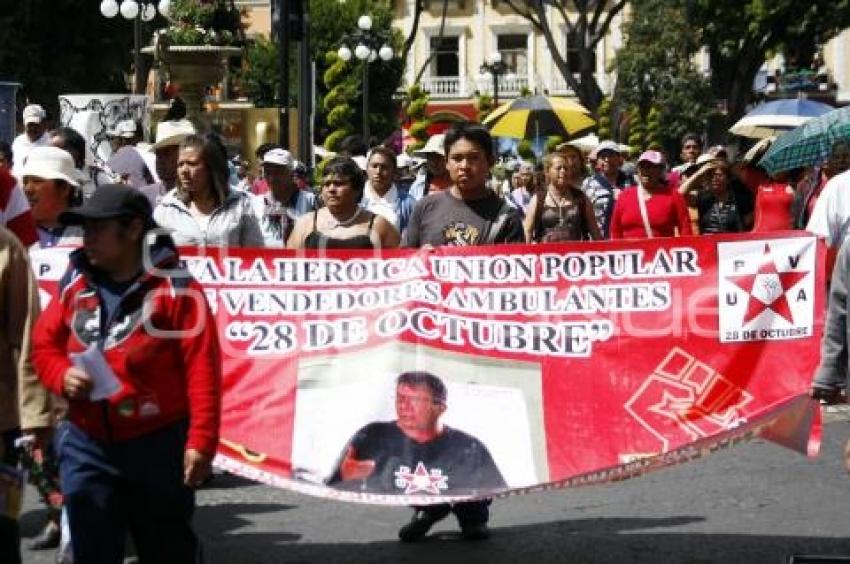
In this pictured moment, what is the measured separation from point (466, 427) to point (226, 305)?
1112 millimetres

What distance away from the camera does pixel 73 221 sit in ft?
18.4

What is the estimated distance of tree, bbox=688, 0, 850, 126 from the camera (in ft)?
133

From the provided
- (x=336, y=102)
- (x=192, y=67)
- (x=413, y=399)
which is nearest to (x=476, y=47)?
(x=336, y=102)

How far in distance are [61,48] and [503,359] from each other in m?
37.7

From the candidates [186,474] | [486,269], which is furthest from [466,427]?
[186,474]

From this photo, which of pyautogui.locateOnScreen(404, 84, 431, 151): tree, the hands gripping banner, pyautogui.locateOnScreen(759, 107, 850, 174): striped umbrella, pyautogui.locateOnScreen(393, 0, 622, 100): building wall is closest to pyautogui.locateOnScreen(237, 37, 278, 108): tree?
pyautogui.locateOnScreen(393, 0, 622, 100): building wall

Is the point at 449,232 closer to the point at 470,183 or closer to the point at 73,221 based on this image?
the point at 470,183

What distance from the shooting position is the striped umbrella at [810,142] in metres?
11.1

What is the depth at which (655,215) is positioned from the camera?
43.7 ft

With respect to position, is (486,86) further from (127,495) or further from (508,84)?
(127,495)

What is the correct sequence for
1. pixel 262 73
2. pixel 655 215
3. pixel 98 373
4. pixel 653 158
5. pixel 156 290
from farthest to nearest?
pixel 262 73 < pixel 653 158 < pixel 655 215 < pixel 156 290 < pixel 98 373

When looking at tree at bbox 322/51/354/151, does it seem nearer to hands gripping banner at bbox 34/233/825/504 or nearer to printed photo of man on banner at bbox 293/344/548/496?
hands gripping banner at bbox 34/233/825/504

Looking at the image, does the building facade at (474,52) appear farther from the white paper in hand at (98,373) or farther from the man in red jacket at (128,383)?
the white paper in hand at (98,373)

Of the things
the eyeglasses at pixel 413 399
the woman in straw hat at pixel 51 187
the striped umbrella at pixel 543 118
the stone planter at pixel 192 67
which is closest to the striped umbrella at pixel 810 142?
the eyeglasses at pixel 413 399
